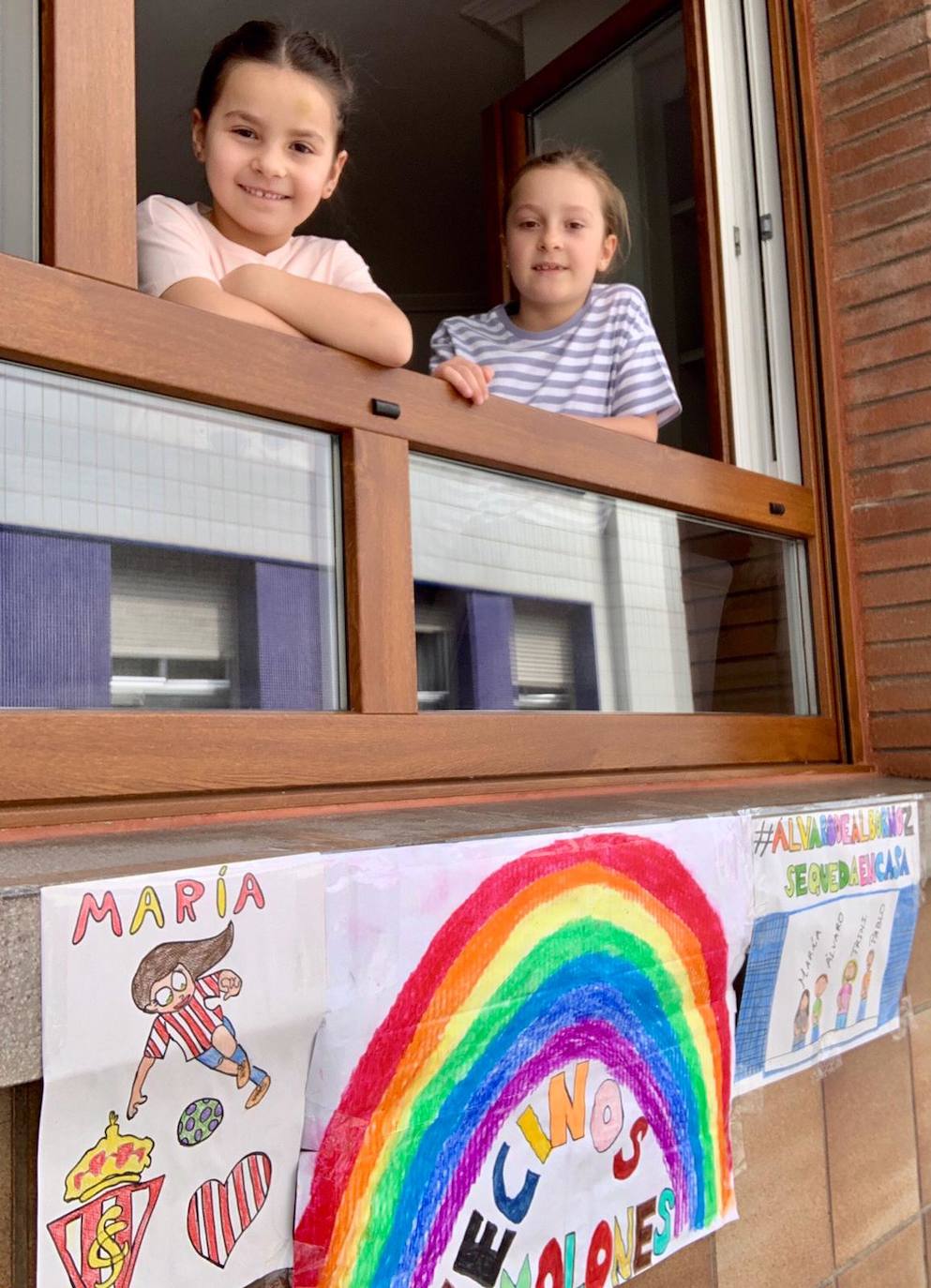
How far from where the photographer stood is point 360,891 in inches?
37.4

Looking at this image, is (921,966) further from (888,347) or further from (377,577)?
(377,577)

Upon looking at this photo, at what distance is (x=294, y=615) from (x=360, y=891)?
1.29 feet

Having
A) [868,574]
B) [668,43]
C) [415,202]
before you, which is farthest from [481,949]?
[415,202]

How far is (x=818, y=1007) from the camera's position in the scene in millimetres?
1549

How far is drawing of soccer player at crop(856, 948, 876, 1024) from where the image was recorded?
164cm

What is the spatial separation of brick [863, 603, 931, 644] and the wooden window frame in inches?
16.1

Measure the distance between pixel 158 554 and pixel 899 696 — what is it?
1.35 metres

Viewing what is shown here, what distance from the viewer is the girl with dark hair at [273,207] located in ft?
4.25

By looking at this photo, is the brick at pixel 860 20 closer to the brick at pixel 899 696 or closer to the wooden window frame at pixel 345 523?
the wooden window frame at pixel 345 523

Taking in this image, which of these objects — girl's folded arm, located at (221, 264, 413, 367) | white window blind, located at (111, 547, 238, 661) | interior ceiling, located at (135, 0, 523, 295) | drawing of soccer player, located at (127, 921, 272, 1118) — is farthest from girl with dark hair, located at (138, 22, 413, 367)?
interior ceiling, located at (135, 0, 523, 295)

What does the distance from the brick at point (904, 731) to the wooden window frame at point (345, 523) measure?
36 centimetres

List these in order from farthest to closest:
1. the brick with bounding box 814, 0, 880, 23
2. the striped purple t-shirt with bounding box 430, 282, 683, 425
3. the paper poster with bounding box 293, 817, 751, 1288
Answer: the brick with bounding box 814, 0, 880, 23 < the striped purple t-shirt with bounding box 430, 282, 683, 425 < the paper poster with bounding box 293, 817, 751, 1288

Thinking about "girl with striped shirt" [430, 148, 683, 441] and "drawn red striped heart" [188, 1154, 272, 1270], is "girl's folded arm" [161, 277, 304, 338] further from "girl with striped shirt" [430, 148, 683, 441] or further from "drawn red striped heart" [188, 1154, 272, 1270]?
"drawn red striped heart" [188, 1154, 272, 1270]

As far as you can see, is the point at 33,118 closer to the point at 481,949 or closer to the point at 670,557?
the point at 481,949
